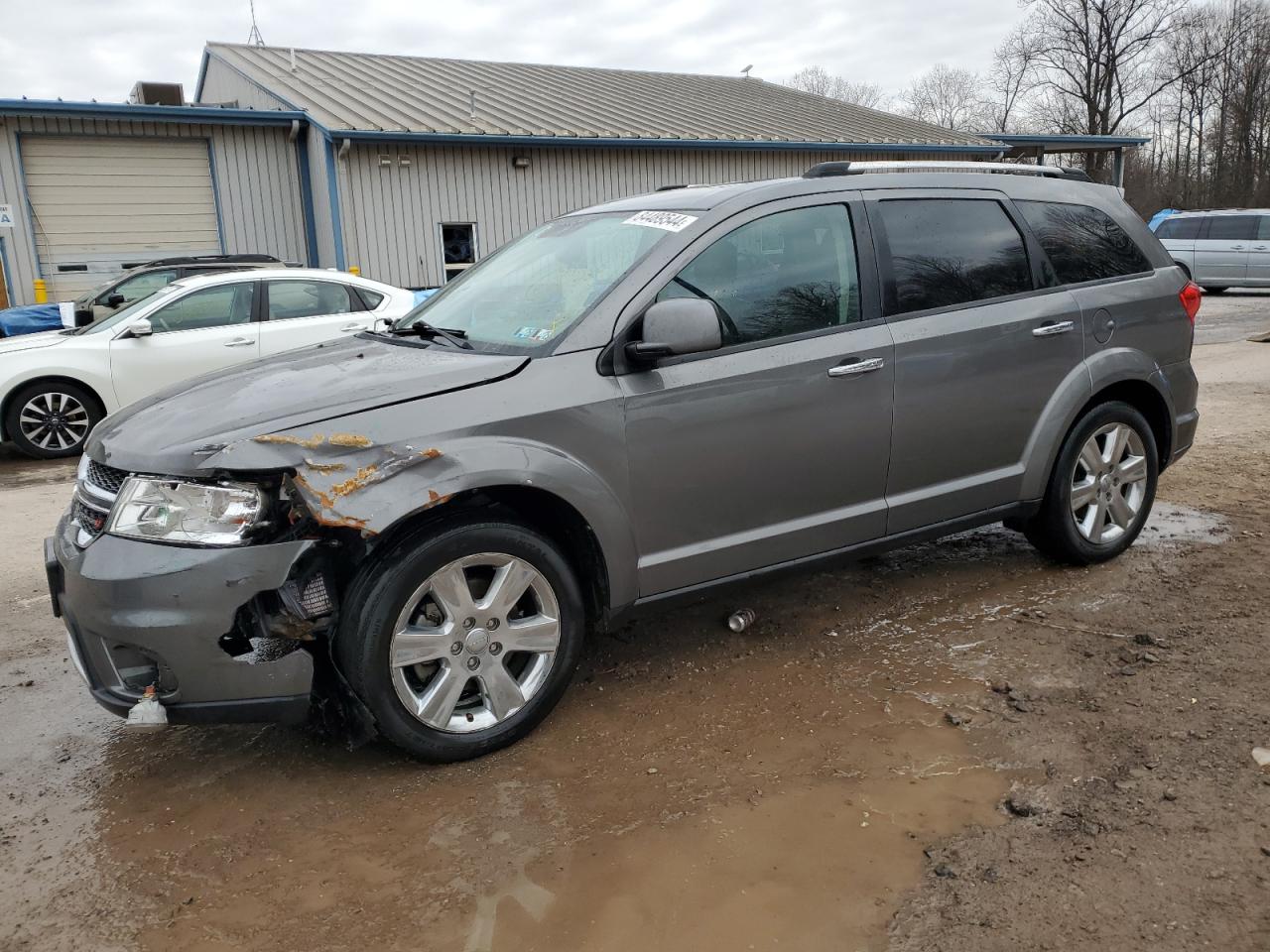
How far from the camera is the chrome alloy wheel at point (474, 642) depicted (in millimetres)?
3086

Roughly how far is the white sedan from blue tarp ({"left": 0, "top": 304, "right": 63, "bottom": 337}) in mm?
2477

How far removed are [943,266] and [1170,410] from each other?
158 cm

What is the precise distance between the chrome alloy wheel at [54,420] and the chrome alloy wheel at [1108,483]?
8209mm

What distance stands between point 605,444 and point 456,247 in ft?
45.7

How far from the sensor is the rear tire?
4547 mm

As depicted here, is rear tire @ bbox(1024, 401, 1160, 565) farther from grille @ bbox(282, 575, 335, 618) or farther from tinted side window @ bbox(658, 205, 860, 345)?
grille @ bbox(282, 575, 335, 618)

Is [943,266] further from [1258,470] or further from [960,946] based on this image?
[1258,470]

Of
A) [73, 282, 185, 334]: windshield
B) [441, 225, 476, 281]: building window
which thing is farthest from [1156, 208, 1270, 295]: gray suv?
[73, 282, 185, 334]: windshield

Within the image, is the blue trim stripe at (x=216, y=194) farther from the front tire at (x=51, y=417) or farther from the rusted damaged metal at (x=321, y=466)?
the rusted damaged metal at (x=321, y=466)

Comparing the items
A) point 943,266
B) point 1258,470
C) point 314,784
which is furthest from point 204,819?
point 1258,470

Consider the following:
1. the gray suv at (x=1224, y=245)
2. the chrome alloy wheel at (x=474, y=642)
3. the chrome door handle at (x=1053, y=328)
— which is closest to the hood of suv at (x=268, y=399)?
the chrome alloy wheel at (x=474, y=642)

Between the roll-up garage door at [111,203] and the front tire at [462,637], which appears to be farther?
the roll-up garage door at [111,203]

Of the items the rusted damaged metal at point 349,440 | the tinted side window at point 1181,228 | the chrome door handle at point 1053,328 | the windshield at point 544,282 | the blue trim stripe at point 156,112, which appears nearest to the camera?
the rusted damaged metal at point 349,440

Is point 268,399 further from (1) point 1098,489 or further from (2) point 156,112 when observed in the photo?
(2) point 156,112
